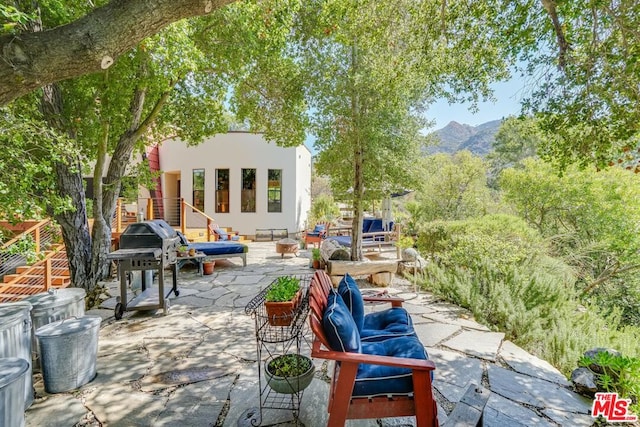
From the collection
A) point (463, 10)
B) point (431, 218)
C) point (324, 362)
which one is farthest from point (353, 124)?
point (431, 218)

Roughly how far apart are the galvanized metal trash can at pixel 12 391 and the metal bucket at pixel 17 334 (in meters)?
0.39

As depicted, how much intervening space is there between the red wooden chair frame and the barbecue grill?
333 cm

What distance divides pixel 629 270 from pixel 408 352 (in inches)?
315

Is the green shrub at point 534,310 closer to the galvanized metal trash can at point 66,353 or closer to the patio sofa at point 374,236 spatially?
the patio sofa at point 374,236

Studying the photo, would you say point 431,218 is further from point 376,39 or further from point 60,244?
point 60,244

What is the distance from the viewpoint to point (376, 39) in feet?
15.6

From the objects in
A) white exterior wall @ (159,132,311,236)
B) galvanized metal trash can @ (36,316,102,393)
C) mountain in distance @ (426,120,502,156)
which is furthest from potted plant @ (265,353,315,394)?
mountain in distance @ (426,120,502,156)

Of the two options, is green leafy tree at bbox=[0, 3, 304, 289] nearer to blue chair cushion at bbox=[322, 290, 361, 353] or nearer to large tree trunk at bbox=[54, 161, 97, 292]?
large tree trunk at bbox=[54, 161, 97, 292]

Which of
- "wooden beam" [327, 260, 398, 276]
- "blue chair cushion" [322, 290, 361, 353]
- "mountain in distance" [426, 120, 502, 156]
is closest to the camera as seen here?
"blue chair cushion" [322, 290, 361, 353]

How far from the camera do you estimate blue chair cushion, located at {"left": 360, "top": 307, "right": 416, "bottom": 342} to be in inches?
101

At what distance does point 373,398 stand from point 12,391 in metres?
2.21

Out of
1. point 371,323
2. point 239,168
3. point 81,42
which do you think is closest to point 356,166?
point 371,323

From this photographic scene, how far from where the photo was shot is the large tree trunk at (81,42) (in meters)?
1.85

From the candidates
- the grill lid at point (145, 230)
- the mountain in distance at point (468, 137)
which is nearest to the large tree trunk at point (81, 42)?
the grill lid at point (145, 230)
